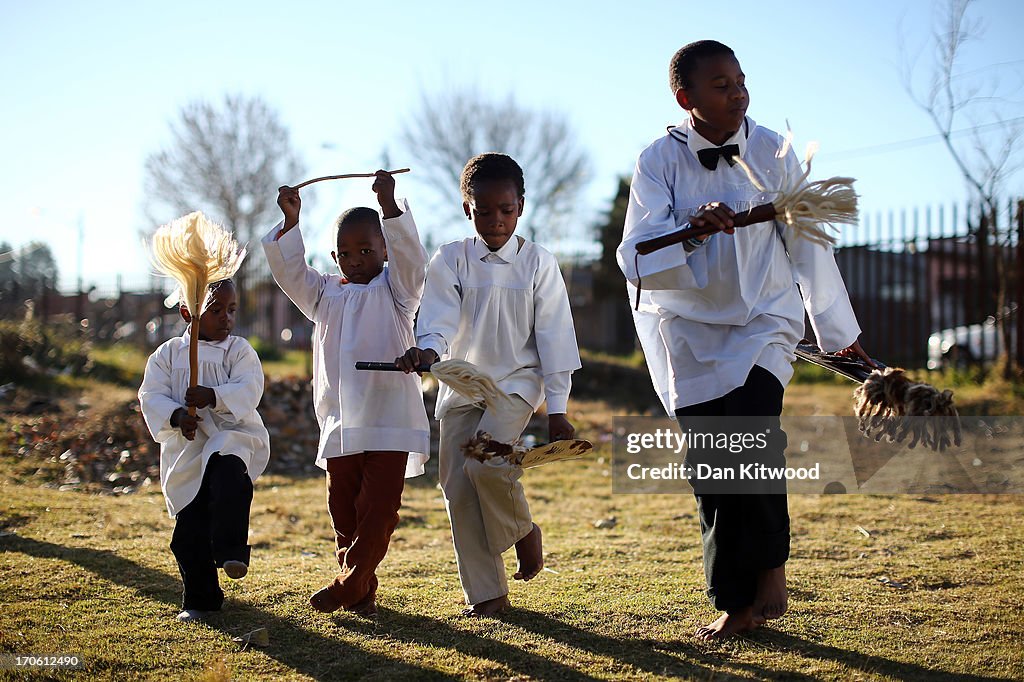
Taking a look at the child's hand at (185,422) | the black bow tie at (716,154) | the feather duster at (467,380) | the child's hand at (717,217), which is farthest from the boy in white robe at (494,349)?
the child's hand at (185,422)

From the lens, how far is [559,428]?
443 centimetres

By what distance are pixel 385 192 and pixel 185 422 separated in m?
1.47

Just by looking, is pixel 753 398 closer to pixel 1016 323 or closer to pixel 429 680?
pixel 429 680

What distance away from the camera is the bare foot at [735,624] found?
13.2 feet

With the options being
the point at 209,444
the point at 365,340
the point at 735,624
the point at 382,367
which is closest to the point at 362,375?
the point at 365,340

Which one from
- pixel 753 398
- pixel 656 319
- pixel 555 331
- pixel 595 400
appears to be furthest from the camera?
pixel 595 400

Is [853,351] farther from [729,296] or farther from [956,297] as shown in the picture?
[956,297]

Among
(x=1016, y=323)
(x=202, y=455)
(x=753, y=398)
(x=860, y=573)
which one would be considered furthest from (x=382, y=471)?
(x=1016, y=323)

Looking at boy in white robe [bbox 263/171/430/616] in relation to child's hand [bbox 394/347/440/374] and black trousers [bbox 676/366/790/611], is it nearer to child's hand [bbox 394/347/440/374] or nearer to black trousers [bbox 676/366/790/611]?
child's hand [bbox 394/347/440/374]

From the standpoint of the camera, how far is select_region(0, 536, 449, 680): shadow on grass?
12.3ft

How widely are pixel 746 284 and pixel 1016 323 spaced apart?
32.1 ft

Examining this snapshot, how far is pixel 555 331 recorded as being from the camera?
464 centimetres

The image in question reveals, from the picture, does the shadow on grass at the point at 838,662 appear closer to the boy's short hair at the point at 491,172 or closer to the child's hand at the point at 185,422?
the boy's short hair at the point at 491,172

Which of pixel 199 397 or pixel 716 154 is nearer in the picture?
pixel 716 154
